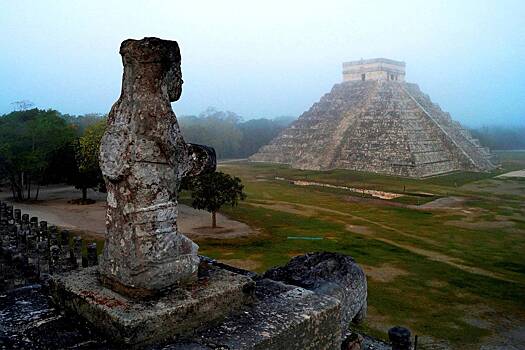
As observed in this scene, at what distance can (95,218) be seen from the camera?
21.6 meters

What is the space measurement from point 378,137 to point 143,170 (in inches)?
1881

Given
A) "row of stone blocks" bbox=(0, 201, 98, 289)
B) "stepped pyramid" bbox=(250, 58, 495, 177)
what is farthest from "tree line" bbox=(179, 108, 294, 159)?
"row of stone blocks" bbox=(0, 201, 98, 289)

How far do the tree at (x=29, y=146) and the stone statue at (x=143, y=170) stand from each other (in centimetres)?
2590

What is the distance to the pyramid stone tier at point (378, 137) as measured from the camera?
148 feet

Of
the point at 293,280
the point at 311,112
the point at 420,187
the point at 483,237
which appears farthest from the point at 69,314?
the point at 311,112

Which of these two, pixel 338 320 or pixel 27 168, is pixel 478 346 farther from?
pixel 27 168

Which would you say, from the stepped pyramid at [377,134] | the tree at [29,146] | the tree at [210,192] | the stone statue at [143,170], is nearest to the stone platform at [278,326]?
the stone statue at [143,170]

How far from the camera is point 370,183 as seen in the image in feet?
119

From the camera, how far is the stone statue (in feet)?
10.1

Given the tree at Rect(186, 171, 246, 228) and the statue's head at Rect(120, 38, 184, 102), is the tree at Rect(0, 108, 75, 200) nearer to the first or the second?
the tree at Rect(186, 171, 246, 228)

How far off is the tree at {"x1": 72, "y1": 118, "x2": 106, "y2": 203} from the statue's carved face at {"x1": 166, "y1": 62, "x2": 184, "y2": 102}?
20816mm

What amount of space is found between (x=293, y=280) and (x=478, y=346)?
5.64 metres

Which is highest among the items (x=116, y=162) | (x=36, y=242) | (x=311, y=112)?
(x=311, y=112)

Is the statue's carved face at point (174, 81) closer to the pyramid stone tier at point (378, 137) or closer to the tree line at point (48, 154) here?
the tree line at point (48, 154)
